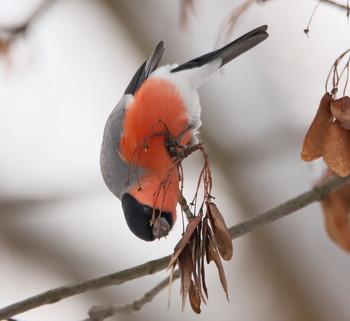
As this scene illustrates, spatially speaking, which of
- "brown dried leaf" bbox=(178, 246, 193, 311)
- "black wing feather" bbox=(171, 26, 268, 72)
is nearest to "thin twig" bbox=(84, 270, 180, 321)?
"brown dried leaf" bbox=(178, 246, 193, 311)

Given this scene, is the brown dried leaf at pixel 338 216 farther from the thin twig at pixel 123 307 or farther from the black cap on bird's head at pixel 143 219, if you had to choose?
the black cap on bird's head at pixel 143 219

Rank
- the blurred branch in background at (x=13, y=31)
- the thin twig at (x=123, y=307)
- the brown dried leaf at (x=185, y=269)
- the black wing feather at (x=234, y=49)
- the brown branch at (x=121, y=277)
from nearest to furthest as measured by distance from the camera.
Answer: the brown dried leaf at (x=185, y=269) → the brown branch at (x=121, y=277) → the thin twig at (x=123, y=307) → the black wing feather at (x=234, y=49) → the blurred branch in background at (x=13, y=31)

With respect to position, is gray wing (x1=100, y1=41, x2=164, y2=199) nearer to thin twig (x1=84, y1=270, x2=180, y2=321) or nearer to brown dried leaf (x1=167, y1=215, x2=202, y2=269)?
thin twig (x1=84, y1=270, x2=180, y2=321)

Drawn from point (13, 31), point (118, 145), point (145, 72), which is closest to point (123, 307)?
point (118, 145)

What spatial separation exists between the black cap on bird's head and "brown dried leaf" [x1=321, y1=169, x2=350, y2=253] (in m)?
0.55

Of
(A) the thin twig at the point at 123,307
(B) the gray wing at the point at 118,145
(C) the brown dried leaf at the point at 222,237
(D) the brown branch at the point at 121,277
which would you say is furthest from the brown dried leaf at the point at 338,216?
(B) the gray wing at the point at 118,145

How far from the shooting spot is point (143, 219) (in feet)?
6.72

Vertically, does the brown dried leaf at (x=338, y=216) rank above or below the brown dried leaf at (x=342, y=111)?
below

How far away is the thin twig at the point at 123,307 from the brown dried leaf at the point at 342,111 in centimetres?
51

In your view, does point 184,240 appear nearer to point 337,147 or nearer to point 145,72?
point 337,147

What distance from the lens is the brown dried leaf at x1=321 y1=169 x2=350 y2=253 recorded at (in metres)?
1.55

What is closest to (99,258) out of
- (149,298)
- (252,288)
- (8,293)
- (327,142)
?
(8,293)

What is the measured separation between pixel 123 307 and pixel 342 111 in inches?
28.1

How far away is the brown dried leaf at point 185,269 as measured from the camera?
114cm
